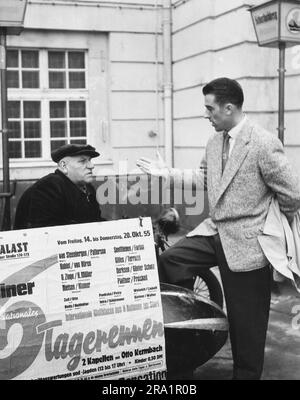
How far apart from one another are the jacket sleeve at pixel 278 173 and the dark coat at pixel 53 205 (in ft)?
4.14

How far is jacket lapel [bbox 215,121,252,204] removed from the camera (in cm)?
330

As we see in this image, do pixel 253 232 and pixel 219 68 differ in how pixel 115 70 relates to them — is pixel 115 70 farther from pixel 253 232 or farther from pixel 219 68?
pixel 253 232

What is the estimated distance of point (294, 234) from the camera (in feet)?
11.1

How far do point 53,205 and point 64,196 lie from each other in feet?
0.37

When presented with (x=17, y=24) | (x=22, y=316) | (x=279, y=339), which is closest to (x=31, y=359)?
(x=22, y=316)

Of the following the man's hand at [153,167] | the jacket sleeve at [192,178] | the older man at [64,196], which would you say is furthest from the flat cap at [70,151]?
the jacket sleeve at [192,178]

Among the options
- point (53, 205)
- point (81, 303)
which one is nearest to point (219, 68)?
point (53, 205)


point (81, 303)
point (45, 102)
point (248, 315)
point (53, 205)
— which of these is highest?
point (45, 102)

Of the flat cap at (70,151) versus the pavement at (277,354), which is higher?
the flat cap at (70,151)

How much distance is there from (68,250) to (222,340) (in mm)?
1205

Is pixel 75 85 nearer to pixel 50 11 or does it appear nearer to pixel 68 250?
pixel 50 11

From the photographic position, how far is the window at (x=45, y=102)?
A: 926 cm

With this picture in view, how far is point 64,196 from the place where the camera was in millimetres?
3711

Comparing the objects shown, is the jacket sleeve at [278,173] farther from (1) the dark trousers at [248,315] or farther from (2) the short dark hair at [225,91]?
(1) the dark trousers at [248,315]
